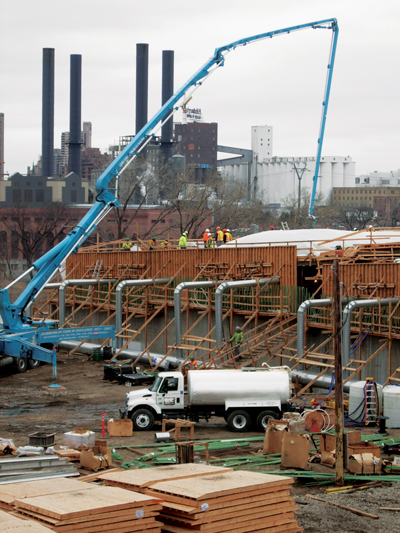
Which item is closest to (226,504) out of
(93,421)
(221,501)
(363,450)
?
(221,501)

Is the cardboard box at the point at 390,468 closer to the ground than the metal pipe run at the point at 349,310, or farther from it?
closer to the ground

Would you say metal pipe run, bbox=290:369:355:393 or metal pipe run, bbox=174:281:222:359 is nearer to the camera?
metal pipe run, bbox=290:369:355:393

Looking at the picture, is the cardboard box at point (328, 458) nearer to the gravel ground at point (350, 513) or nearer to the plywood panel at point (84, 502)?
the gravel ground at point (350, 513)

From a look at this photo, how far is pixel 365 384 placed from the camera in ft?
79.3

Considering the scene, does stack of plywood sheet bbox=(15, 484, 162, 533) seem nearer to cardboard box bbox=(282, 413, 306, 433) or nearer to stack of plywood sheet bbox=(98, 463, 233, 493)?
stack of plywood sheet bbox=(98, 463, 233, 493)

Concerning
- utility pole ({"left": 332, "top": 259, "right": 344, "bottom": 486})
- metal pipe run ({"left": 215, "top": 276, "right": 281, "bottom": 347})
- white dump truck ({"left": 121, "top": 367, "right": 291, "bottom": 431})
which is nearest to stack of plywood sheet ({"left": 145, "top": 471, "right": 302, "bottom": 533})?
utility pole ({"left": 332, "top": 259, "right": 344, "bottom": 486})

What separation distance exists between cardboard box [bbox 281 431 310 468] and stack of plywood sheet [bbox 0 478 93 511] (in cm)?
671

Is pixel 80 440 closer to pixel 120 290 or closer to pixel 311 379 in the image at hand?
pixel 311 379

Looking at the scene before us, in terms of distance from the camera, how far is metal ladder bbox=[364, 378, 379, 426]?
944 inches

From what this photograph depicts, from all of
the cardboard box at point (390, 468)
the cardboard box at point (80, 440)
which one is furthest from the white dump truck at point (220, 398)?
the cardboard box at point (390, 468)

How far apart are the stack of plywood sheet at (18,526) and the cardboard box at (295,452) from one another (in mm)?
8958

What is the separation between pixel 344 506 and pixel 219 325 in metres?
19.0

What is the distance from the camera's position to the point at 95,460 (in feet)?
59.0

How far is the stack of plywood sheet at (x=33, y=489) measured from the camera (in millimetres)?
11844
